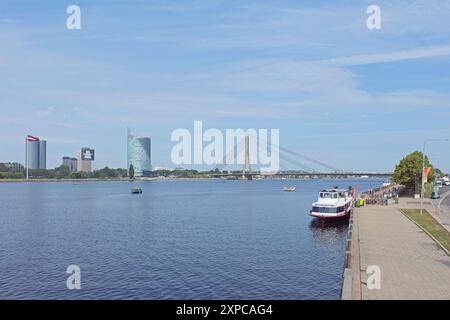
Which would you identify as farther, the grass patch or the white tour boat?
the white tour boat

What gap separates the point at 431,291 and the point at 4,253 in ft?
114

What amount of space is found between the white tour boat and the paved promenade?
41.6 feet

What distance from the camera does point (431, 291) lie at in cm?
2030

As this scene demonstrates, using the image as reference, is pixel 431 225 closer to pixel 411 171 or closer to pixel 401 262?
pixel 401 262

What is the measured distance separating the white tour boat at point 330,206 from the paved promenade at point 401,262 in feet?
41.6

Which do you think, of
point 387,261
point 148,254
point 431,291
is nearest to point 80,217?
point 148,254

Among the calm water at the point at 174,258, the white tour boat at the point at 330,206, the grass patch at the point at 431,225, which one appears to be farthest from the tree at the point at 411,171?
the calm water at the point at 174,258

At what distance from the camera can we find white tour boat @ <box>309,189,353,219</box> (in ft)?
192

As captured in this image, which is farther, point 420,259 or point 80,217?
point 80,217

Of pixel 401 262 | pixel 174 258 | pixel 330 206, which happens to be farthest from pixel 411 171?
pixel 401 262

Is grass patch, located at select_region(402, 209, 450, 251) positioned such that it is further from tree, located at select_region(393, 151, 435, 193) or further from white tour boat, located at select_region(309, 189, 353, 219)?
tree, located at select_region(393, 151, 435, 193)

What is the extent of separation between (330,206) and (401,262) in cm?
3204

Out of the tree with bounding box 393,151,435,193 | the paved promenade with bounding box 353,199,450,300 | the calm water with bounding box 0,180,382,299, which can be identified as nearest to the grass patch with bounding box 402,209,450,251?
the paved promenade with bounding box 353,199,450,300
